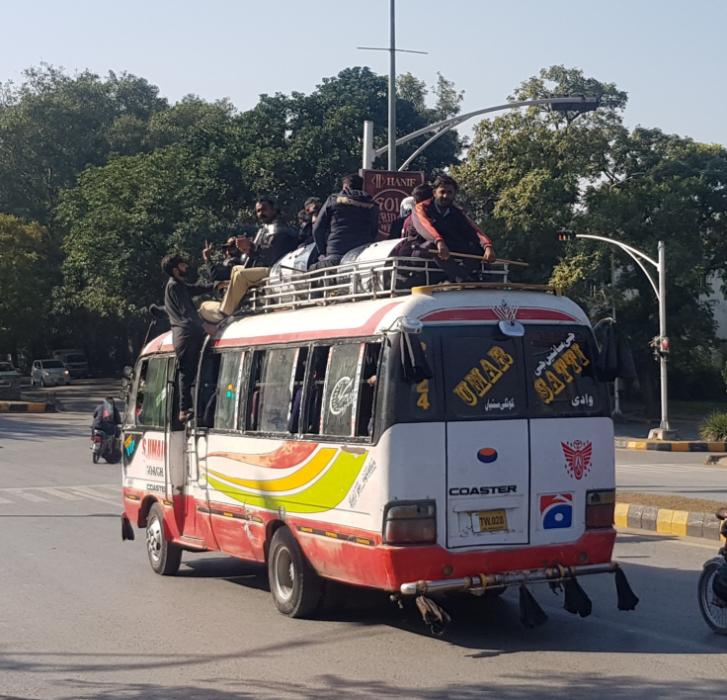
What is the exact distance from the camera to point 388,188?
17.8 m

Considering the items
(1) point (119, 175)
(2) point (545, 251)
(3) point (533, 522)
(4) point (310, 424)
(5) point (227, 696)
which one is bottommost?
(5) point (227, 696)

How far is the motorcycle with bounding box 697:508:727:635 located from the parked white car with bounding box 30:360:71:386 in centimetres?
5967

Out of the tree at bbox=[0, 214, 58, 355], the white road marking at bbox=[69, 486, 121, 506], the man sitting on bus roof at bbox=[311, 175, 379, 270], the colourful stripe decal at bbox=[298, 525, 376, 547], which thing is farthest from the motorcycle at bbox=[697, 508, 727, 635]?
the tree at bbox=[0, 214, 58, 355]

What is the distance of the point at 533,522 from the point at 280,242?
4731 mm

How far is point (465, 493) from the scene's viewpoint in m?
8.05

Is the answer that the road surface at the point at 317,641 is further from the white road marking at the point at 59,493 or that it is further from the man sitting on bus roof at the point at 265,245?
the white road marking at the point at 59,493

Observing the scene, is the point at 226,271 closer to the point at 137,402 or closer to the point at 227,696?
the point at 137,402

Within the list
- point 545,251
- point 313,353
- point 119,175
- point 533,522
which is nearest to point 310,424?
point 313,353

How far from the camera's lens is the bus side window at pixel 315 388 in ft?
29.6

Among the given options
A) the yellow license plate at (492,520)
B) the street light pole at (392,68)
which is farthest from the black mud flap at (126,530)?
the street light pole at (392,68)

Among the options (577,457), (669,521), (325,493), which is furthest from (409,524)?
(669,521)

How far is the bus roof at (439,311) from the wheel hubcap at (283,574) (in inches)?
66.4

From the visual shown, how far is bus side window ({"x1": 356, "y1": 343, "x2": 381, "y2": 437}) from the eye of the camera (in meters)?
8.28

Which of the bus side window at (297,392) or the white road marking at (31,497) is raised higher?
the bus side window at (297,392)
